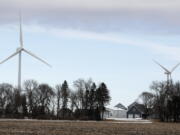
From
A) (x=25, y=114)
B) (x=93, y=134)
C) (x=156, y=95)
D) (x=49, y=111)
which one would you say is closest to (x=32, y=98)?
(x=49, y=111)

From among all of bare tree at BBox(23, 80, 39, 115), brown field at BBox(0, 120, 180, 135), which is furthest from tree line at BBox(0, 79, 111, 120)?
brown field at BBox(0, 120, 180, 135)

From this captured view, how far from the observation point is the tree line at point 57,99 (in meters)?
152

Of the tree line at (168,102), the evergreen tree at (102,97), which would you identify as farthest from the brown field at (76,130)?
the evergreen tree at (102,97)

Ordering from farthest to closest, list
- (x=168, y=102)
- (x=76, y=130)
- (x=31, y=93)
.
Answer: (x=31, y=93)
(x=168, y=102)
(x=76, y=130)

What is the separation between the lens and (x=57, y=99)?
170 meters

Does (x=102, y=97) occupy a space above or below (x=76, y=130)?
above

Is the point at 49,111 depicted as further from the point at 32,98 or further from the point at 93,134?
the point at 93,134

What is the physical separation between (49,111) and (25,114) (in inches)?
642

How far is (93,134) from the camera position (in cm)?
4772

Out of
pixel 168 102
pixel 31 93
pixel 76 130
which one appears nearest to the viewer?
pixel 76 130

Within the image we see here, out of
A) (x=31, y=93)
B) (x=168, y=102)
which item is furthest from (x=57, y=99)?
(x=168, y=102)

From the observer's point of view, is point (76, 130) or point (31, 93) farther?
point (31, 93)

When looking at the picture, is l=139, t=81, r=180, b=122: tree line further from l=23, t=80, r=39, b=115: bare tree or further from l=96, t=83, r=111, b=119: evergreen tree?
l=23, t=80, r=39, b=115: bare tree

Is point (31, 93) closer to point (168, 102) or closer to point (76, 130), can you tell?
point (168, 102)
